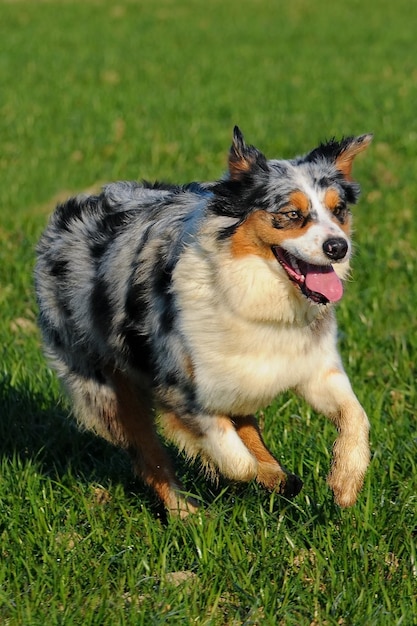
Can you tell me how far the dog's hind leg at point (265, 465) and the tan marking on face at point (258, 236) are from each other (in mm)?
1036

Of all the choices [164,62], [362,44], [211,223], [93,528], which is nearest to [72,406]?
[93,528]

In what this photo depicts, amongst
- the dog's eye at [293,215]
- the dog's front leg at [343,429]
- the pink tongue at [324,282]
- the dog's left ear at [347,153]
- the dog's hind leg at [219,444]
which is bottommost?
the dog's hind leg at [219,444]

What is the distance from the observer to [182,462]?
5.33 meters

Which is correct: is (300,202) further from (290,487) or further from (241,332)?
(290,487)

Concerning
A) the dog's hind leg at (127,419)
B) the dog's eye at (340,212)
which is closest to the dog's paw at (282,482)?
the dog's hind leg at (127,419)

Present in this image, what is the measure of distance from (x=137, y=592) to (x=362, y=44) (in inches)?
810

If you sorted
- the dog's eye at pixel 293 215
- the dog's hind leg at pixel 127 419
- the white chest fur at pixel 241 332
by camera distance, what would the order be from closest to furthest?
1. the dog's eye at pixel 293 215
2. the white chest fur at pixel 241 332
3. the dog's hind leg at pixel 127 419

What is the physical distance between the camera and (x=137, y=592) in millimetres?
3883

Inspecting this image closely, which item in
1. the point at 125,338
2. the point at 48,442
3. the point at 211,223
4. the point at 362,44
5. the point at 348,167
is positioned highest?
the point at 362,44

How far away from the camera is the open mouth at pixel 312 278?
4.04 m

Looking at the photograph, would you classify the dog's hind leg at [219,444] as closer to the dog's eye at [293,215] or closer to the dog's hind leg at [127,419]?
the dog's hind leg at [127,419]

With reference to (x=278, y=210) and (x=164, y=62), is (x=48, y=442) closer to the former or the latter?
(x=278, y=210)

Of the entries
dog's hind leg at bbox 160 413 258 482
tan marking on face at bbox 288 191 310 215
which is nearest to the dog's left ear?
tan marking on face at bbox 288 191 310 215

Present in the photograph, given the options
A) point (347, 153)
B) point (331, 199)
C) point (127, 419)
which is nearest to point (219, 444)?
point (127, 419)
